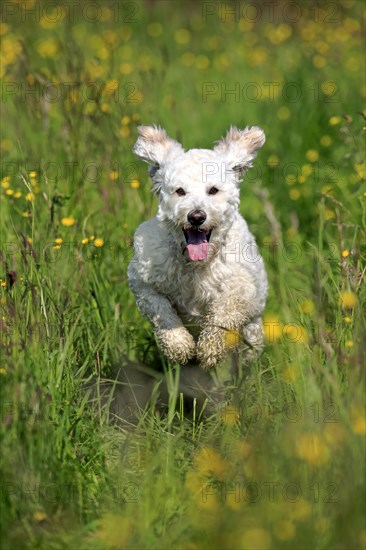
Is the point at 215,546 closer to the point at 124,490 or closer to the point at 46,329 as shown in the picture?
the point at 124,490

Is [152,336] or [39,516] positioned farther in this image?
[152,336]

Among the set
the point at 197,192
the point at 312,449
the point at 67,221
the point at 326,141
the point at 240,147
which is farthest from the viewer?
the point at 326,141

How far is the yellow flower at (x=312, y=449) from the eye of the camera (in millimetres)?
3189

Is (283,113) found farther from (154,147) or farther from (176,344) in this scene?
(176,344)

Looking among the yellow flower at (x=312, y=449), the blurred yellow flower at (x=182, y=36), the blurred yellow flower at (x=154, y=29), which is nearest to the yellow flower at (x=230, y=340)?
the yellow flower at (x=312, y=449)

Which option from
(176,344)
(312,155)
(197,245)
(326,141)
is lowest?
(176,344)

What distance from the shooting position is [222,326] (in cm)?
461

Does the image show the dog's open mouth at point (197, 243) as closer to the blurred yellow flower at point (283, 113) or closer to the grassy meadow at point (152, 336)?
the grassy meadow at point (152, 336)

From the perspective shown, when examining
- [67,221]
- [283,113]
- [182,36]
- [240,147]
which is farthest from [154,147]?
[182,36]

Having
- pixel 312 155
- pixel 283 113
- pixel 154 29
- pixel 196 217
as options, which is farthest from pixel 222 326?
pixel 154 29

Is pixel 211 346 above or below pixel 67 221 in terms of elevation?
below

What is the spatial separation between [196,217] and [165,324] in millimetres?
638

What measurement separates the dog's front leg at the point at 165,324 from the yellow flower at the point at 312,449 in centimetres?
144

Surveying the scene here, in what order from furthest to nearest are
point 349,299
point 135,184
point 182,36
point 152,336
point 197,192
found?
point 182,36 → point 135,184 → point 152,336 → point 197,192 → point 349,299
